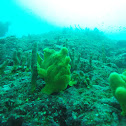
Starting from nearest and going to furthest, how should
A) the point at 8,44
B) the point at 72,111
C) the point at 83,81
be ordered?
the point at 72,111 → the point at 83,81 → the point at 8,44

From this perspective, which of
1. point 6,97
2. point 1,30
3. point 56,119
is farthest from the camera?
point 1,30

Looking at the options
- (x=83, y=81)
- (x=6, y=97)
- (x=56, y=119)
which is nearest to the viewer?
(x=56, y=119)

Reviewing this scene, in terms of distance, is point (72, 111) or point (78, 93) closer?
point (72, 111)

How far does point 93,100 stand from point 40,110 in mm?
1125

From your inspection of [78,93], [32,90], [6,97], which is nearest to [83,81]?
[78,93]

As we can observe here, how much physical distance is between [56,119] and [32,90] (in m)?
0.82

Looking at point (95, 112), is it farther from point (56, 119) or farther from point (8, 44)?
point (8, 44)

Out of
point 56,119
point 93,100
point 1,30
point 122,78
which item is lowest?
point 56,119

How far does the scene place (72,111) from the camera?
188 centimetres

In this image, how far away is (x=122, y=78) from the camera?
6.18 ft

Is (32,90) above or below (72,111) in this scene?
above

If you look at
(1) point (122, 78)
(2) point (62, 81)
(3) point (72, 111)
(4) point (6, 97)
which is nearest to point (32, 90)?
(4) point (6, 97)

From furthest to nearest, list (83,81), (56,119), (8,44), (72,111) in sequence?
(8,44) → (83,81) → (72,111) → (56,119)

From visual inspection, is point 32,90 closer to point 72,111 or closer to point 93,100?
point 72,111
